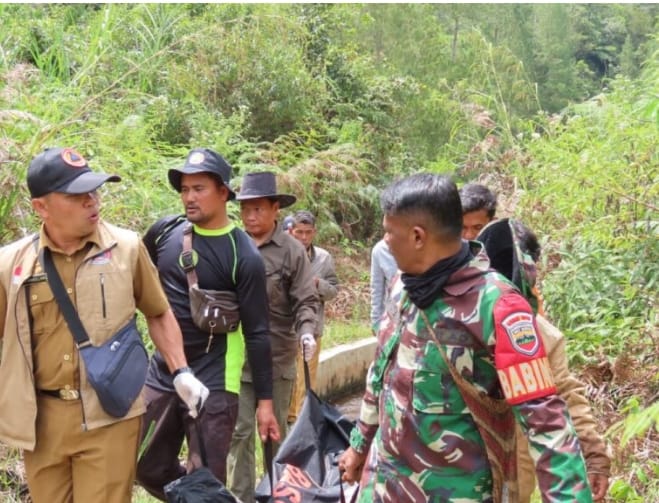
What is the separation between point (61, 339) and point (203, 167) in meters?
1.19

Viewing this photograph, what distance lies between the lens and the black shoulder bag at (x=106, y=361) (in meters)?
3.34

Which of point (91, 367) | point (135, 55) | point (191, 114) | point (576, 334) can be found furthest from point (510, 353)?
point (191, 114)

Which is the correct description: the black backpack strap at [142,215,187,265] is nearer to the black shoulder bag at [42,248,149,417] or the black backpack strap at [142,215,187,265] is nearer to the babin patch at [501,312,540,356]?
the black shoulder bag at [42,248,149,417]

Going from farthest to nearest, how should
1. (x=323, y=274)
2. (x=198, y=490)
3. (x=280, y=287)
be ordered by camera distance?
(x=323, y=274) → (x=280, y=287) → (x=198, y=490)

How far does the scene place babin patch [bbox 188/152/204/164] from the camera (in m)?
4.25

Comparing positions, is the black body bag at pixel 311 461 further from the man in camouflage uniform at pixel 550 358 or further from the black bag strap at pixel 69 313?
the black bag strap at pixel 69 313

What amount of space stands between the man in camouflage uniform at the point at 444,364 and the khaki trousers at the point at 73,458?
1.19 meters

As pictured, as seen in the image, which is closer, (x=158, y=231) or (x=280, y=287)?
(x=158, y=231)

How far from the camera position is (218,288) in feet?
13.9

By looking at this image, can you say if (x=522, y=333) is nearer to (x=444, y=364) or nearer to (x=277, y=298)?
(x=444, y=364)

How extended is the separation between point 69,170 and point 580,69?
29132 millimetres

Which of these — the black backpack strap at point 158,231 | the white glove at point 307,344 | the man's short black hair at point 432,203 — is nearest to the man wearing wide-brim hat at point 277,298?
the white glove at point 307,344

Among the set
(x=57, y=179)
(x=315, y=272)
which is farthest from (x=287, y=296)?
(x=57, y=179)

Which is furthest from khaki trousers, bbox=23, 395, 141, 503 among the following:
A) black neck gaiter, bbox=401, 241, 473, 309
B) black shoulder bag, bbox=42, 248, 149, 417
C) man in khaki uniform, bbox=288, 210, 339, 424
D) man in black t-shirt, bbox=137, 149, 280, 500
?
man in khaki uniform, bbox=288, 210, 339, 424
